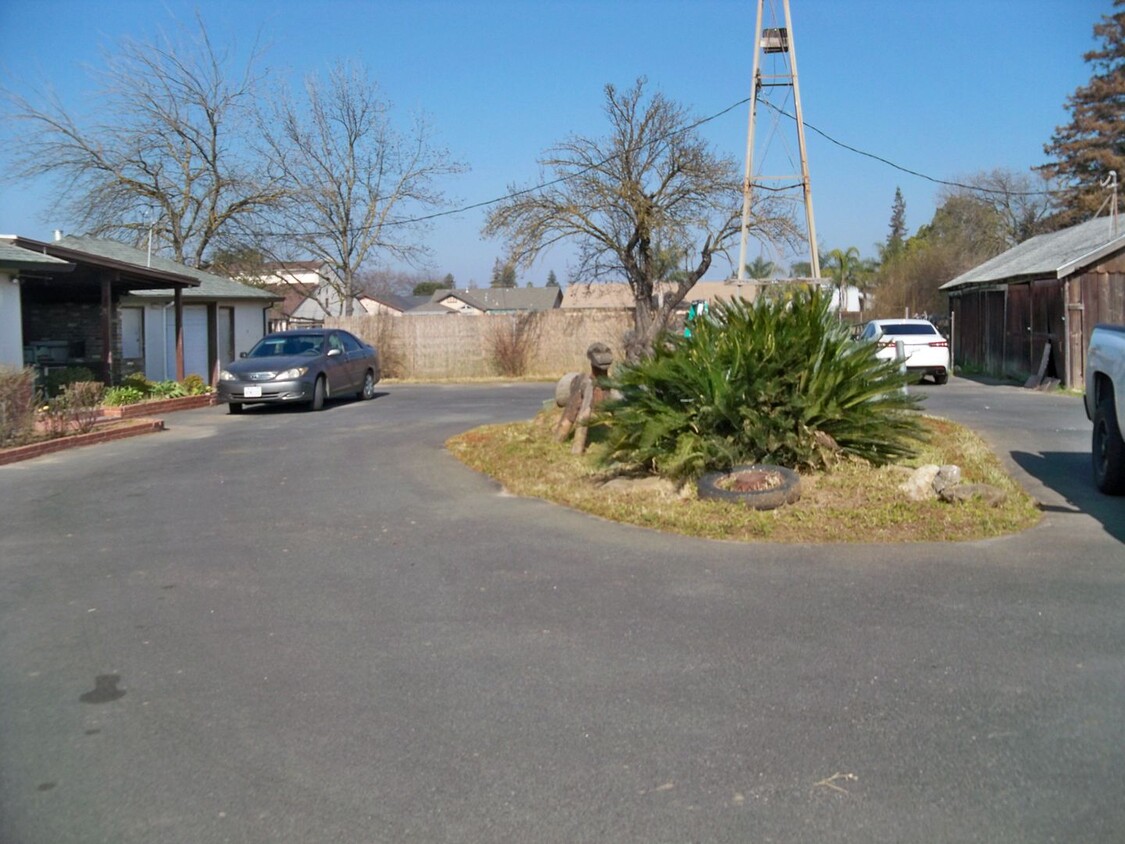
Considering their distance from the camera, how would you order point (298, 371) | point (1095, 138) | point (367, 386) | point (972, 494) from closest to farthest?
point (972, 494) → point (298, 371) → point (367, 386) → point (1095, 138)

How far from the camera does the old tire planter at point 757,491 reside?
347 inches

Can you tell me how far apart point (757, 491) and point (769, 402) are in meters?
1.29

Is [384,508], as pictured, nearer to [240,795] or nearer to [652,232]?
[240,795]

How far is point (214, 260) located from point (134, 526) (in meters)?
26.5

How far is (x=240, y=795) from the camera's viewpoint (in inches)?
156

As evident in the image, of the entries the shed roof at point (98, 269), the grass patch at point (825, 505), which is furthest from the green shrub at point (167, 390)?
the grass patch at point (825, 505)

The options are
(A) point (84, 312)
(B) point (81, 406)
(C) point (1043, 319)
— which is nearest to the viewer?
(B) point (81, 406)

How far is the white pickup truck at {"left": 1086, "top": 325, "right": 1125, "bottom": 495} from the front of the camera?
8984 mm

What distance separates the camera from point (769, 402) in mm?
9898

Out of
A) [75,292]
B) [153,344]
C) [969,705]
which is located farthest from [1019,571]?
[153,344]

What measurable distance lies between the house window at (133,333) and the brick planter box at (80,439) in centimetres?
907

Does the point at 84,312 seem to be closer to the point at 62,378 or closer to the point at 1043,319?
the point at 62,378

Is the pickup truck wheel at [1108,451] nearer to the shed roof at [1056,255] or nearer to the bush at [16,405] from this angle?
the bush at [16,405]

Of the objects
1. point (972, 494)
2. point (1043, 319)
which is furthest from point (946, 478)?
point (1043, 319)
